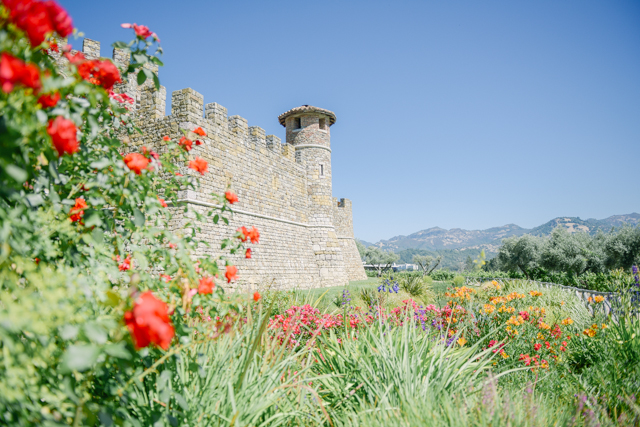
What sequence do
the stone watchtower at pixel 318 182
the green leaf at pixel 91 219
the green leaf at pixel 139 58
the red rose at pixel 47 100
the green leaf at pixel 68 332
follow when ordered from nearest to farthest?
the green leaf at pixel 68 332, the red rose at pixel 47 100, the green leaf at pixel 91 219, the green leaf at pixel 139 58, the stone watchtower at pixel 318 182

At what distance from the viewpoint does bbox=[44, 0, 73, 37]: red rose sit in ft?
3.70

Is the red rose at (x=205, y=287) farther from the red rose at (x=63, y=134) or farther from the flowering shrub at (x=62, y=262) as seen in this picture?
the red rose at (x=63, y=134)

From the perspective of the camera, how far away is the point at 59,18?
120 cm

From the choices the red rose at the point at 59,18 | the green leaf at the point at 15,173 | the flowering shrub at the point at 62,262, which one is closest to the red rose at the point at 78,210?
the flowering shrub at the point at 62,262

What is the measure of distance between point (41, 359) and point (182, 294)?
1.92 ft

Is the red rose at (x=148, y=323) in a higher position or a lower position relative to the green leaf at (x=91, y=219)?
lower

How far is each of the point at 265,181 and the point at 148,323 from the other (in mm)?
12448

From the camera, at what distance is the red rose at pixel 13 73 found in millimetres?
926

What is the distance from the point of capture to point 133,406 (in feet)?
5.74

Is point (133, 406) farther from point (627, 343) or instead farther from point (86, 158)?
point (627, 343)

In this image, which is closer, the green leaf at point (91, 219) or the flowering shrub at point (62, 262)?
the flowering shrub at point (62, 262)

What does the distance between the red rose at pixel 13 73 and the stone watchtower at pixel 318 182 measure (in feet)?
49.5

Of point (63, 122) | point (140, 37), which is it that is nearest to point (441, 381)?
point (63, 122)

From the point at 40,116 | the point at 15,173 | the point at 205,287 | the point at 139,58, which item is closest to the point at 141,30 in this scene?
the point at 139,58
